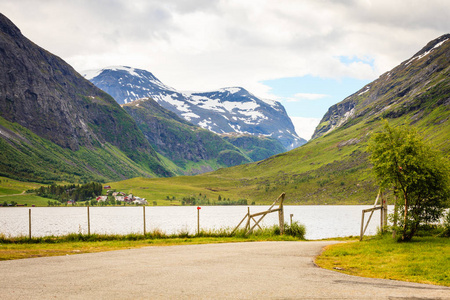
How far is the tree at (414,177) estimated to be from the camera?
1090 inches

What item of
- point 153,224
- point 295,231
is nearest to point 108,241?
point 295,231

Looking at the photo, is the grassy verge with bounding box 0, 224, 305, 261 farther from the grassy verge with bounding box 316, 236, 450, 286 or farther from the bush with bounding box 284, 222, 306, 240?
the grassy verge with bounding box 316, 236, 450, 286

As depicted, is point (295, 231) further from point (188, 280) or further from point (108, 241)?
point (188, 280)

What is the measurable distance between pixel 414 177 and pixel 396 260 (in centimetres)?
749

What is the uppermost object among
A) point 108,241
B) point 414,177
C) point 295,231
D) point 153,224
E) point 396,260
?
point 414,177

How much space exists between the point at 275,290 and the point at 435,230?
21.4m

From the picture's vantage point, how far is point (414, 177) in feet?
89.1

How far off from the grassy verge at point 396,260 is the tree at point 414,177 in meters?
1.70

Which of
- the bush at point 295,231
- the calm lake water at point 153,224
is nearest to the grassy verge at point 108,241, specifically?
the bush at point 295,231

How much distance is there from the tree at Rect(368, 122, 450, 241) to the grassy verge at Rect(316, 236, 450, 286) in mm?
1696

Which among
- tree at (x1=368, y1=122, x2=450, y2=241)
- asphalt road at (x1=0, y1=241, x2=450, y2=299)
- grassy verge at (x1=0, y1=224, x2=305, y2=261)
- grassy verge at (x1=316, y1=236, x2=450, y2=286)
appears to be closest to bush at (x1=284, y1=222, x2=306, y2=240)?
grassy verge at (x1=0, y1=224, x2=305, y2=261)

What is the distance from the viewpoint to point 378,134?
1184 inches

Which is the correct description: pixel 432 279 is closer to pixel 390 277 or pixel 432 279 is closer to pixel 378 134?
pixel 390 277

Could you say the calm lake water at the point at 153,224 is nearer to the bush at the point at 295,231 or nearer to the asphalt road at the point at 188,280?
the bush at the point at 295,231
